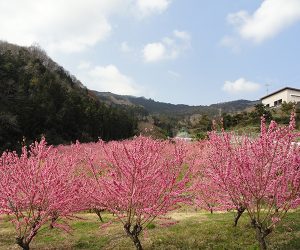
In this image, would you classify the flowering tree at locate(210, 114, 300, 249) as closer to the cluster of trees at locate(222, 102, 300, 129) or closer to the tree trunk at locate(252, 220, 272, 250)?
the tree trunk at locate(252, 220, 272, 250)

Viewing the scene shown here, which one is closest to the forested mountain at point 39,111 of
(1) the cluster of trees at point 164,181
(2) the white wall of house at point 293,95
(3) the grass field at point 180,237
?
(3) the grass field at point 180,237

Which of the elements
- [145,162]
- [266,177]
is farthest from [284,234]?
[145,162]

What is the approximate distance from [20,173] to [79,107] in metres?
44.7

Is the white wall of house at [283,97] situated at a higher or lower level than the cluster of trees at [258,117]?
higher

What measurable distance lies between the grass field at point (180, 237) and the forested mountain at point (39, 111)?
94.5ft

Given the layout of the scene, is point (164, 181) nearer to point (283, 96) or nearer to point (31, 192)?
point (31, 192)

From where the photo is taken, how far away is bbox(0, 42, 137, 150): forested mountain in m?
43.5

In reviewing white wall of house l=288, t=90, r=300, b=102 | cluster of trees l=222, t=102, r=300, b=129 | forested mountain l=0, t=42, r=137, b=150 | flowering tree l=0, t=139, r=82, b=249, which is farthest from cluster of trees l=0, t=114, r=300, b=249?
white wall of house l=288, t=90, r=300, b=102

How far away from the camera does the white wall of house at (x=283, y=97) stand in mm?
64713

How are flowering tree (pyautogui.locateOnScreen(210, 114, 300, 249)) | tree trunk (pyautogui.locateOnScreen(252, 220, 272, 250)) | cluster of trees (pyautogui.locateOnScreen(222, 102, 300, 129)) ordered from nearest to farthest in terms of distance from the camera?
1. flowering tree (pyautogui.locateOnScreen(210, 114, 300, 249))
2. tree trunk (pyautogui.locateOnScreen(252, 220, 272, 250))
3. cluster of trees (pyautogui.locateOnScreen(222, 102, 300, 129))

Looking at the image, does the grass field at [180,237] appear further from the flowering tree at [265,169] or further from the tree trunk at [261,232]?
the flowering tree at [265,169]

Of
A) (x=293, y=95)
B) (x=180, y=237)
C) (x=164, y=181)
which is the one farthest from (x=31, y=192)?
(x=293, y=95)

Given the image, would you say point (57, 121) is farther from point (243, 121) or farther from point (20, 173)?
point (20, 173)

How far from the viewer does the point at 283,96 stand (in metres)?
66.4
